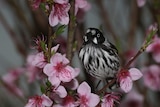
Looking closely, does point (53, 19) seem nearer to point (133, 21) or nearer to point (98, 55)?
point (98, 55)

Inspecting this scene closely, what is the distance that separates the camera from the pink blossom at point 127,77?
2.26 ft

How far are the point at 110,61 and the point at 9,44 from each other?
42.1 inches

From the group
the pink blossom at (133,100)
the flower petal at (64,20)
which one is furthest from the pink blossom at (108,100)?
the pink blossom at (133,100)

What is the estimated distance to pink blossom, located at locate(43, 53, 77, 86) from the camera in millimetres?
669

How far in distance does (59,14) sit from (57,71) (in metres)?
0.09

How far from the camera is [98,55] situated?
70cm

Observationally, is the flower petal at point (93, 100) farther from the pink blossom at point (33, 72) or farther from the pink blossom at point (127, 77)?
the pink blossom at point (33, 72)

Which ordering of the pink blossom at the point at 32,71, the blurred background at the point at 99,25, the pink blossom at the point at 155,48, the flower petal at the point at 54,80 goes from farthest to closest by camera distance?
the blurred background at the point at 99,25 → the pink blossom at the point at 155,48 → the pink blossom at the point at 32,71 → the flower petal at the point at 54,80

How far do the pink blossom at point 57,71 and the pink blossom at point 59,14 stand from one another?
54mm

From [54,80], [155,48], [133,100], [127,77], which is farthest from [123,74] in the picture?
[133,100]

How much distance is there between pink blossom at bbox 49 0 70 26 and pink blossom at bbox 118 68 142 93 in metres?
0.12

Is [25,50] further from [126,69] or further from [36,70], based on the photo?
[126,69]

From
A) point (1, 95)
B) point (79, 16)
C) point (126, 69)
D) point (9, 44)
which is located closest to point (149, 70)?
point (79, 16)

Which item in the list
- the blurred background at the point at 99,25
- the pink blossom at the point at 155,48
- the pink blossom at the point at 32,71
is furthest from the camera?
the blurred background at the point at 99,25
